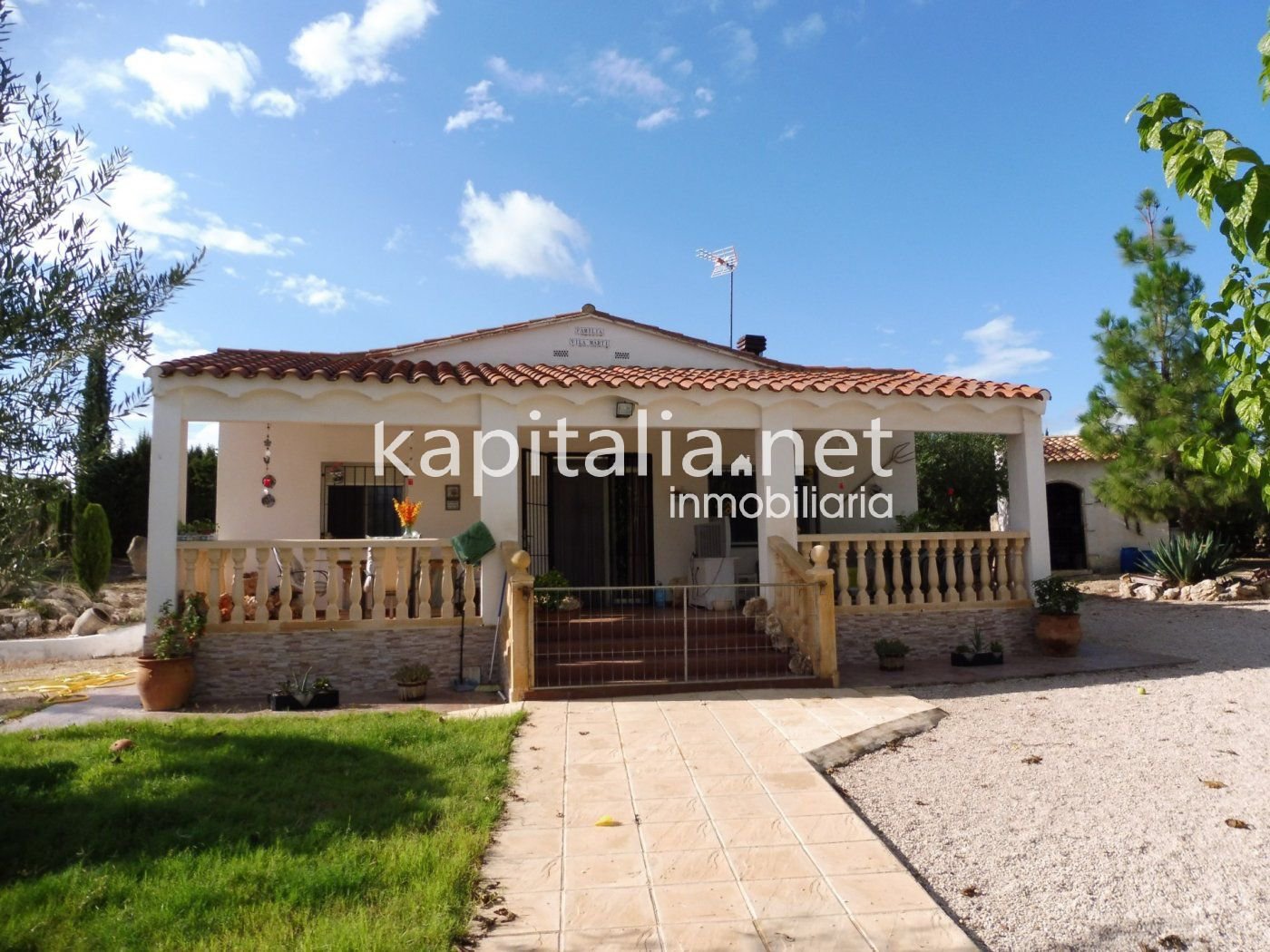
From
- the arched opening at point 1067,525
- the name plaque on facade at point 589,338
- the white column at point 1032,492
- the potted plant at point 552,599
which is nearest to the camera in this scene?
the potted plant at point 552,599

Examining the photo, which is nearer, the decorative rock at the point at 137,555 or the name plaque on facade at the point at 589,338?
the name plaque on facade at the point at 589,338

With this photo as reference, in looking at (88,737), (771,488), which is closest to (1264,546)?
(771,488)

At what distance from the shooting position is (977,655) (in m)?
8.54

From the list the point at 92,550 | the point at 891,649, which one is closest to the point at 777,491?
the point at 891,649

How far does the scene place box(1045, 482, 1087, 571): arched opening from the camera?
20719mm

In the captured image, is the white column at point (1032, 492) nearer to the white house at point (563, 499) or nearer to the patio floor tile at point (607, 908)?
the white house at point (563, 499)

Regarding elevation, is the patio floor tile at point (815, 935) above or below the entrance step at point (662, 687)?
below

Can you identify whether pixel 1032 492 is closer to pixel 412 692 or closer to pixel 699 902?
pixel 412 692

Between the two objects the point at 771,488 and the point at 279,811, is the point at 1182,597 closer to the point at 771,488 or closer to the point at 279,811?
the point at 771,488

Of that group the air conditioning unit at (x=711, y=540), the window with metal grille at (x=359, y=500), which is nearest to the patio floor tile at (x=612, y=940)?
the air conditioning unit at (x=711, y=540)

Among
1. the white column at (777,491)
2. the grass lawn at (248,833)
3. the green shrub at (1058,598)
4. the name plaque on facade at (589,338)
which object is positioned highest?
the name plaque on facade at (589,338)

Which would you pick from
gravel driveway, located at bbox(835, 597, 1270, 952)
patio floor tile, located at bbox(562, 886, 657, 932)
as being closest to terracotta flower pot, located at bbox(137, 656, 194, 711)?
patio floor tile, located at bbox(562, 886, 657, 932)

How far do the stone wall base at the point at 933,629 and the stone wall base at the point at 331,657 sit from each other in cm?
420

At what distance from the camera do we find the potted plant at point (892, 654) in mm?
8250
